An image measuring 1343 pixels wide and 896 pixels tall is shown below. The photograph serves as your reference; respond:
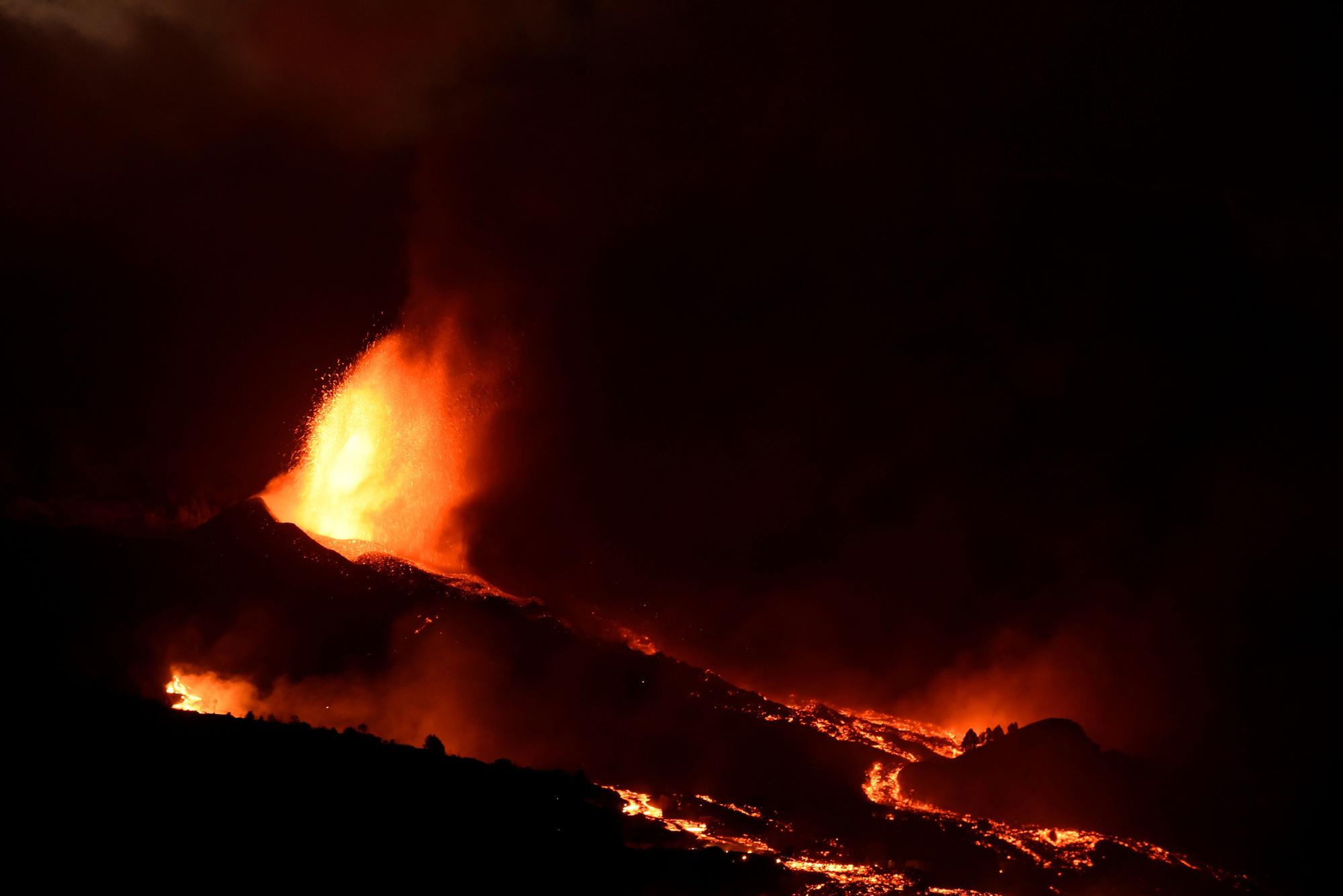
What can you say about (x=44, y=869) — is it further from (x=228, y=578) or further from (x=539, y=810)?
(x=228, y=578)

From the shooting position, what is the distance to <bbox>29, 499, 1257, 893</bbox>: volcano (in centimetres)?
1461

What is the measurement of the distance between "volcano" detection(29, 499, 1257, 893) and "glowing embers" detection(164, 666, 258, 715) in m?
0.06

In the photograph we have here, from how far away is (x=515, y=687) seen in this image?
2573cm

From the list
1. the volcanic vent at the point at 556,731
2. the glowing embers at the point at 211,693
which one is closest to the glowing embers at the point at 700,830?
the volcanic vent at the point at 556,731

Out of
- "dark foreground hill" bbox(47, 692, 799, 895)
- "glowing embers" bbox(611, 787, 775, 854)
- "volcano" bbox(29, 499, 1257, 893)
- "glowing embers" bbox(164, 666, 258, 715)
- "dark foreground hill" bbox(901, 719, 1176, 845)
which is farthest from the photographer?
"dark foreground hill" bbox(901, 719, 1176, 845)

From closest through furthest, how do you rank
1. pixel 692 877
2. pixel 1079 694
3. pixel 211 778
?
1. pixel 211 778
2. pixel 692 877
3. pixel 1079 694

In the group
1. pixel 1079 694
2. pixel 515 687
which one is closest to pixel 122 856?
pixel 515 687

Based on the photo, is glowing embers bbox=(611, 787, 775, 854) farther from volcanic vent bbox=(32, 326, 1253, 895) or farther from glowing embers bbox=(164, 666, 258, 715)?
glowing embers bbox=(164, 666, 258, 715)

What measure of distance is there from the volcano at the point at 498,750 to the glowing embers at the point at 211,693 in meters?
0.06

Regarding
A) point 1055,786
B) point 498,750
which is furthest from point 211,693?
point 1055,786

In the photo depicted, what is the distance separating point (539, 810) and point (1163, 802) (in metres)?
15.2

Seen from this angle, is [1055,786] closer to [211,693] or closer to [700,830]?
[700,830]

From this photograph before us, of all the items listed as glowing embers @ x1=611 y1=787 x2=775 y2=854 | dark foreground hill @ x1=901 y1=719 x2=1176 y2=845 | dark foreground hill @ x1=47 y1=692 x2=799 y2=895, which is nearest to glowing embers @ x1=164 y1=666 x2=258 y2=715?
dark foreground hill @ x1=47 y1=692 x2=799 y2=895

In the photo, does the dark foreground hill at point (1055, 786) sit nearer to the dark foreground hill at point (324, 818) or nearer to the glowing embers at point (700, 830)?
the glowing embers at point (700, 830)
